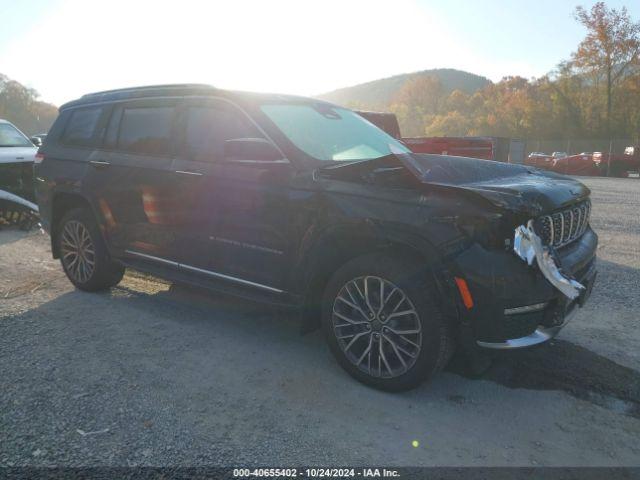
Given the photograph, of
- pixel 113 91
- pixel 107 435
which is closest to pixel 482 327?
pixel 107 435

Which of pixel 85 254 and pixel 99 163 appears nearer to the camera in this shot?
pixel 99 163

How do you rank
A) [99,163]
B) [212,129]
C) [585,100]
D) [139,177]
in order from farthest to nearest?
[585,100] → [99,163] → [139,177] → [212,129]

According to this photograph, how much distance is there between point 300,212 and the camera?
11.1ft

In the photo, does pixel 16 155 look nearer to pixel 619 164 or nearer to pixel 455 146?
pixel 455 146

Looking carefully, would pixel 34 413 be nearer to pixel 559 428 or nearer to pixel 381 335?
pixel 381 335

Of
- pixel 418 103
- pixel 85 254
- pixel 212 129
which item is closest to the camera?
pixel 212 129

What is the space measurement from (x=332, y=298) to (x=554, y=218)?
1472 millimetres

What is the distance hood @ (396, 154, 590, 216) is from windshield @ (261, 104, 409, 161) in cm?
61

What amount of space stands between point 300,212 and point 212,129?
1.17 metres

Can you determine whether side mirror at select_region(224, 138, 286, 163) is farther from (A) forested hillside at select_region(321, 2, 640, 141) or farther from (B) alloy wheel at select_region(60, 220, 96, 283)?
(A) forested hillside at select_region(321, 2, 640, 141)

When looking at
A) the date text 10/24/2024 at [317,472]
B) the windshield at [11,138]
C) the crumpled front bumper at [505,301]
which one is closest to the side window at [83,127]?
the date text 10/24/2024 at [317,472]

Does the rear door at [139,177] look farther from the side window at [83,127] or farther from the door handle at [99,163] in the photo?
the side window at [83,127]

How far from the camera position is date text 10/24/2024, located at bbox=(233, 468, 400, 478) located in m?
2.43

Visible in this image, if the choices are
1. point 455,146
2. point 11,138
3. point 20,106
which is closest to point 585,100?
point 455,146
